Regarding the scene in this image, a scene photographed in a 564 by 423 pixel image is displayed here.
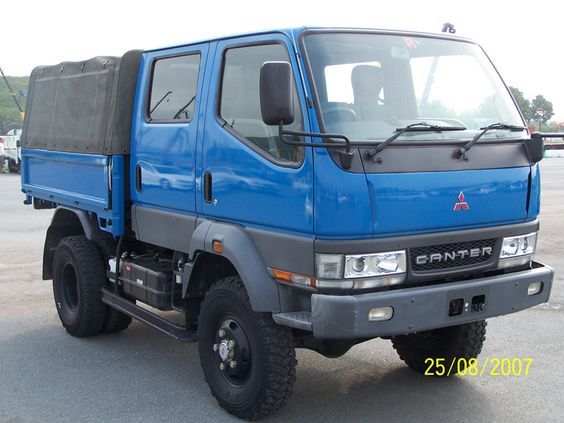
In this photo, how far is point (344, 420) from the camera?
4641 millimetres

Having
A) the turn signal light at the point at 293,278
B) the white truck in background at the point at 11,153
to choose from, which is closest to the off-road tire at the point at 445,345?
the turn signal light at the point at 293,278

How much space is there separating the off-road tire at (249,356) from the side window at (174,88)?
1.34m

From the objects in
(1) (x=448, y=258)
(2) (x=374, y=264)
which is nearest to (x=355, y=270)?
(2) (x=374, y=264)

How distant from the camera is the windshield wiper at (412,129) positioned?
13.1 feet

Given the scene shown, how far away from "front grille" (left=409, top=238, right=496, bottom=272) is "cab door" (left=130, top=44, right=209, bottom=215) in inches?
65.7

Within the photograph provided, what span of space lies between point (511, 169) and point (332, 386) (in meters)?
2.00

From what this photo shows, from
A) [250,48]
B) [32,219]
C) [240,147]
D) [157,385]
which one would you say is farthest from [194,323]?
[32,219]

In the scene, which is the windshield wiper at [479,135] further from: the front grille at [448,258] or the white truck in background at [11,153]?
the white truck in background at [11,153]

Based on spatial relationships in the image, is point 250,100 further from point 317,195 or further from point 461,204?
point 461,204

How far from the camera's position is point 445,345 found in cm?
540

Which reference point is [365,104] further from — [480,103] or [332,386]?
[332,386]
